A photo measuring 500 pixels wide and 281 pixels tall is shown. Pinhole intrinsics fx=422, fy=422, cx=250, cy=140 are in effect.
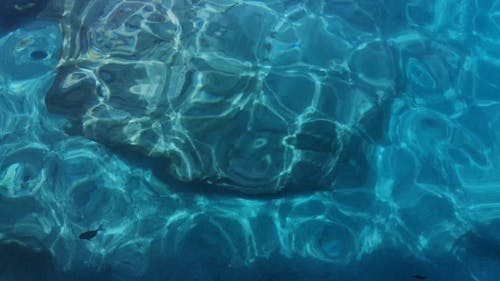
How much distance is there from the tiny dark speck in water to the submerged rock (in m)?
0.31

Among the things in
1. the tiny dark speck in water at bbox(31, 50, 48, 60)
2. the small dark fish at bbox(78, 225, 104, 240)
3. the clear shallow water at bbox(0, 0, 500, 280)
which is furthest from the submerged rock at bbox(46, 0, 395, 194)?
the small dark fish at bbox(78, 225, 104, 240)

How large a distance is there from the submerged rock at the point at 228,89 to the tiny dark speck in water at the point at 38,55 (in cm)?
31

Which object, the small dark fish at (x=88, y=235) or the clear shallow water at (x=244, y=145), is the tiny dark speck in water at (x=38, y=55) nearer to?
the clear shallow water at (x=244, y=145)

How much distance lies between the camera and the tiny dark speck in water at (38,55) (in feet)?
19.9

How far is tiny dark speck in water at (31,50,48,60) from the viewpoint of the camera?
6078 mm

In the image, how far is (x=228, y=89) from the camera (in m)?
5.71

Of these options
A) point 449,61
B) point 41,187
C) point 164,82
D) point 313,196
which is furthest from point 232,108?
point 449,61

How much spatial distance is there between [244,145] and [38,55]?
334cm

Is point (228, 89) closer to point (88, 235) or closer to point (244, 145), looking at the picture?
point (244, 145)

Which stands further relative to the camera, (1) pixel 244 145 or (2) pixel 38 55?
(2) pixel 38 55

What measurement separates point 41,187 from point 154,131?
1.47 metres

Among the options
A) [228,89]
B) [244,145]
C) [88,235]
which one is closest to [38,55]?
[228,89]

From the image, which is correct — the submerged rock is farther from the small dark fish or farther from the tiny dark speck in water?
the small dark fish

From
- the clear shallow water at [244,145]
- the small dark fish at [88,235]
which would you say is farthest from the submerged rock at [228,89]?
the small dark fish at [88,235]
